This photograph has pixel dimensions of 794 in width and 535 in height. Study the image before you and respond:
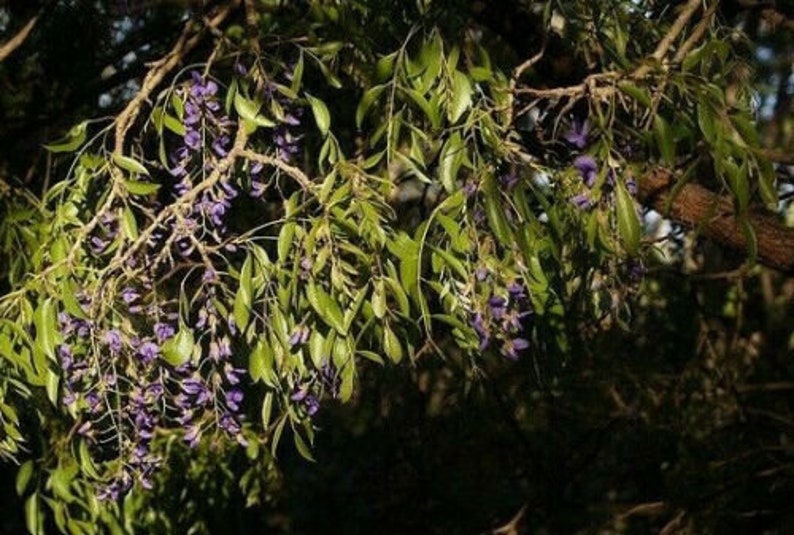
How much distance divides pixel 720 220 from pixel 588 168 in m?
0.92

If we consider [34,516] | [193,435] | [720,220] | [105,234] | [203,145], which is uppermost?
[203,145]

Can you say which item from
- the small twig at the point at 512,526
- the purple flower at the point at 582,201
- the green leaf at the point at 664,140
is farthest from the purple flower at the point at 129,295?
the small twig at the point at 512,526

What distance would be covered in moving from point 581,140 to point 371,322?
21.4 inches

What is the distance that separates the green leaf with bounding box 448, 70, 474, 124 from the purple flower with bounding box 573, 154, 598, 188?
207 millimetres

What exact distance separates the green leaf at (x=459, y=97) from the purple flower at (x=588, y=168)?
0.21m

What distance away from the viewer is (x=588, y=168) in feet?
6.49

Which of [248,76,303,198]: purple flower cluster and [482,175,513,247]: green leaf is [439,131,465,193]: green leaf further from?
[248,76,303,198]: purple flower cluster

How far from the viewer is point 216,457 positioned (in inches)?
134

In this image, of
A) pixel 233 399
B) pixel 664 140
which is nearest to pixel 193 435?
pixel 233 399

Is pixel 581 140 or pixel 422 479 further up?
pixel 581 140

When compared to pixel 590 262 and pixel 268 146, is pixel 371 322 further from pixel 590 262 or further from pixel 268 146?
pixel 268 146

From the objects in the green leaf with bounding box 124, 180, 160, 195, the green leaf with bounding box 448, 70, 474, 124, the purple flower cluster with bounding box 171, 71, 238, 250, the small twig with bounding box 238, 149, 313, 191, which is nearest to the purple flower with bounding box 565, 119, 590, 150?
the green leaf with bounding box 448, 70, 474, 124

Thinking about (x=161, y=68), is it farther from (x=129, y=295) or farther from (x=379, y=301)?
(x=379, y=301)

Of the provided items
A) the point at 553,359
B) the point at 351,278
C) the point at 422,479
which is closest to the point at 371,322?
the point at 351,278
